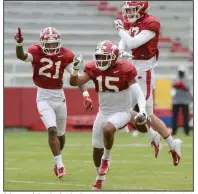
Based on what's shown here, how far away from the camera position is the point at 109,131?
8.04m

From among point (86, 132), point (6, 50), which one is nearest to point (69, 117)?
point (86, 132)

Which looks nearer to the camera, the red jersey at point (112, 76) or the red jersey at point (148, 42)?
the red jersey at point (112, 76)

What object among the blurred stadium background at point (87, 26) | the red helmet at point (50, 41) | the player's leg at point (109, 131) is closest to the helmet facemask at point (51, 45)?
the red helmet at point (50, 41)

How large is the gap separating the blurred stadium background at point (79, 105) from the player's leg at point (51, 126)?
0.27 m

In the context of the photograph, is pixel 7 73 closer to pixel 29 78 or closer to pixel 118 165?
pixel 29 78

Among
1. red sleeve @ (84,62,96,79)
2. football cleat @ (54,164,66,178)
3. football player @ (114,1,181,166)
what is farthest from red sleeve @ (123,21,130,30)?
football cleat @ (54,164,66,178)

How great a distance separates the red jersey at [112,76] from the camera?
8320 millimetres

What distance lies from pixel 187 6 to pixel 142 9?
15.4 metres

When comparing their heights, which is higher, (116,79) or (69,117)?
(116,79)

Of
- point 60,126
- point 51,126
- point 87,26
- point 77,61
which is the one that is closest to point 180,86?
point 87,26

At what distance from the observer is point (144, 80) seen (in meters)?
9.67

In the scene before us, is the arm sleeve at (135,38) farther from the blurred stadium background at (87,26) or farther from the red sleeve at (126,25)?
the blurred stadium background at (87,26)

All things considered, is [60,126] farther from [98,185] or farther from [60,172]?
[98,185]

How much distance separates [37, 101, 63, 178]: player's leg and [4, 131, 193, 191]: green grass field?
0.28 meters
